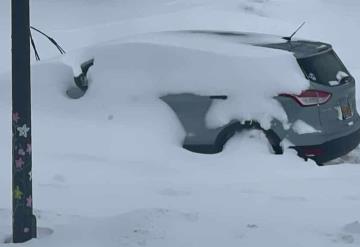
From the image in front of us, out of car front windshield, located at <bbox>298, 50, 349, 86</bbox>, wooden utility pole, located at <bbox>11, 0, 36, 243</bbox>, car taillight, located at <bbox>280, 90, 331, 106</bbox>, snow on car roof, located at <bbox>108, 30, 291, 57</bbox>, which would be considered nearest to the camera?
wooden utility pole, located at <bbox>11, 0, 36, 243</bbox>

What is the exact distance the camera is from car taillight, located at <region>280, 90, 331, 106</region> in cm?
732

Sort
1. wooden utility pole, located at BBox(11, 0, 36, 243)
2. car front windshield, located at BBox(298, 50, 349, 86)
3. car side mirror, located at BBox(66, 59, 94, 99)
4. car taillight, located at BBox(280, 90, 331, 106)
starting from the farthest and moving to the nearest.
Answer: car side mirror, located at BBox(66, 59, 94, 99) → car front windshield, located at BBox(298, 50, 349, 86) → car taillight, located at BBox(280, 90, 331, 106) → wooden utility pole, located at BBox(11, 0, 36, 243)

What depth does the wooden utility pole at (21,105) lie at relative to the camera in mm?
4727

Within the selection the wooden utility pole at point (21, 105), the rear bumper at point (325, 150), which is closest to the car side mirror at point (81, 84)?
the rear bumper at point (325, 150)

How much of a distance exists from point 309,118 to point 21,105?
337cm

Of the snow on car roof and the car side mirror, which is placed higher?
the snow on car roof

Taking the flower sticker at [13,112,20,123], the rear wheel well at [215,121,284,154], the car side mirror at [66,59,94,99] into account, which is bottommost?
the rear wheel well at [215,121,284,154]

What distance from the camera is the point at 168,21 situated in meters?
15.5

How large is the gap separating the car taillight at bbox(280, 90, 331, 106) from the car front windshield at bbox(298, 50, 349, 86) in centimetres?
15

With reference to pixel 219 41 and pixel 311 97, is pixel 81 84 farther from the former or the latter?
pixel 311 97

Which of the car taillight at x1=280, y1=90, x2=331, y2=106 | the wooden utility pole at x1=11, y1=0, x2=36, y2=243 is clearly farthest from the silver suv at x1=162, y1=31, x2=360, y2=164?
the wooden utility pole at x1=11, y1=0, x2=36, y2=243

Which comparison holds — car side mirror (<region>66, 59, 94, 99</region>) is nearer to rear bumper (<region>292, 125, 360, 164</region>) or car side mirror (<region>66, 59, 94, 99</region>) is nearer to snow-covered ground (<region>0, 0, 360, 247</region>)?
snow-covered ground (<region>0, 0, 360, 247</region>)

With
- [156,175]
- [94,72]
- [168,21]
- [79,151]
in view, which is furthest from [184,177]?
[168,21]

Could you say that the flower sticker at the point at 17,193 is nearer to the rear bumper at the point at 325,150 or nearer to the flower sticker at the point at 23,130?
the flower sticker at the point at 23,130
